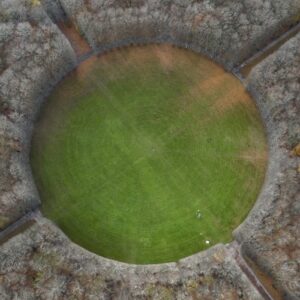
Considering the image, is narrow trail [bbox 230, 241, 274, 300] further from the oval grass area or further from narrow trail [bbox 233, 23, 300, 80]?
narrow trail [bbox 233, 23, 300, 80]

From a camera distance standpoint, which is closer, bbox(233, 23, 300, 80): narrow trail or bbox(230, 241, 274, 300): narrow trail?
bbox(230, 241, 274, 300): narrow trail

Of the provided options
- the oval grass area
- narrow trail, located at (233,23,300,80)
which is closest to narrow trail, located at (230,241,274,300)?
the oval grass area

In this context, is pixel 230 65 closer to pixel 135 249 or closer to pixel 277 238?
pixel 277 238

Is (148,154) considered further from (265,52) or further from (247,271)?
(265,52)

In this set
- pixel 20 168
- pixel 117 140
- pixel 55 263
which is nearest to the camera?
pixel 55 263

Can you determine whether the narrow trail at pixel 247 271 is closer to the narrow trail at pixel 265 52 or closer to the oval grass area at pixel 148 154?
the oval grass area at pixel 148 154

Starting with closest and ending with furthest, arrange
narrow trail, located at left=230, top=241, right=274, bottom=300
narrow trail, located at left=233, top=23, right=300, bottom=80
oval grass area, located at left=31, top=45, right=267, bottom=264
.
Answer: narrow trail, located at left=230, top=241, right=274, bottom=300 < oval grass area, located at left=31, top=45, right=267, bottom=264 < narrow trail, located at left=233, top=23, right=300, bottom=80

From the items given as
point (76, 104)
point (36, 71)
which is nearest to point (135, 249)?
point (76, 104)

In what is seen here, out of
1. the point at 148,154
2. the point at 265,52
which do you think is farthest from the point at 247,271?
the point at 265,52
